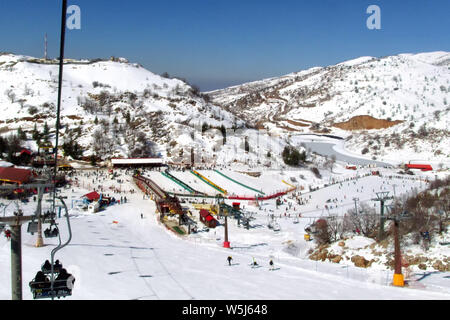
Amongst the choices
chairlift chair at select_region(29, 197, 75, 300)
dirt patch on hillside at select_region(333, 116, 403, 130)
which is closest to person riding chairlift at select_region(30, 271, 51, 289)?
chairlift chair at select_region(29, 197, 75, 300)

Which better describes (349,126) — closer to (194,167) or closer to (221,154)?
(221,154)

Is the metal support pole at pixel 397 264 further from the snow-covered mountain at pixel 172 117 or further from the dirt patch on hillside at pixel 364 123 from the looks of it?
the dirt patch on hillside at pixel 364 123

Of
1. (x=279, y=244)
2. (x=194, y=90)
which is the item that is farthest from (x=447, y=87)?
(x=279, y=244)

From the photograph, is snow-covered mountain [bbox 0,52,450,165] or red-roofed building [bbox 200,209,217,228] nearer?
red-roofed building [bbox 200,209,217,228]

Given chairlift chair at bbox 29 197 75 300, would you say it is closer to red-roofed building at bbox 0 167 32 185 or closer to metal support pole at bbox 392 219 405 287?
metal support pole at bbox 392 219 405 287

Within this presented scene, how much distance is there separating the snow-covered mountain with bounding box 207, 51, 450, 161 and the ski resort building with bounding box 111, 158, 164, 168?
2146 inches

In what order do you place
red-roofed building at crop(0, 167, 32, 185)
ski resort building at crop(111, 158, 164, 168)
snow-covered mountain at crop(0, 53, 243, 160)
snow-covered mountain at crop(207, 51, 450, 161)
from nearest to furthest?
red-roofed building at crop(0, 167, 32, 185) < ski resort building at crop(111, 158, 164, 168) < snow-covered mountain at crop(0, 53, 243, 160) < snow-covered mountain at crop(207, 51, 450, 161)

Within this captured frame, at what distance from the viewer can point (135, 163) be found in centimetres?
5391

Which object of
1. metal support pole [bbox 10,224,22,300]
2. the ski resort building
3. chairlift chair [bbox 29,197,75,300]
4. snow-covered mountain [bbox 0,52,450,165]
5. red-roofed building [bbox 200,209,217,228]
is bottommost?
red-roofed building [bbox 200,209,217,228]

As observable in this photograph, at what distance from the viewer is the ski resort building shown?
175 ft

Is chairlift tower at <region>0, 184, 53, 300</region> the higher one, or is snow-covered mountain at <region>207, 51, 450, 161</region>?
snow-covered mountain at <region>207, 51, 450, 161</region>

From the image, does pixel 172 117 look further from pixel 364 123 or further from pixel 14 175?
pixel 364 123

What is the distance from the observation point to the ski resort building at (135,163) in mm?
53469
